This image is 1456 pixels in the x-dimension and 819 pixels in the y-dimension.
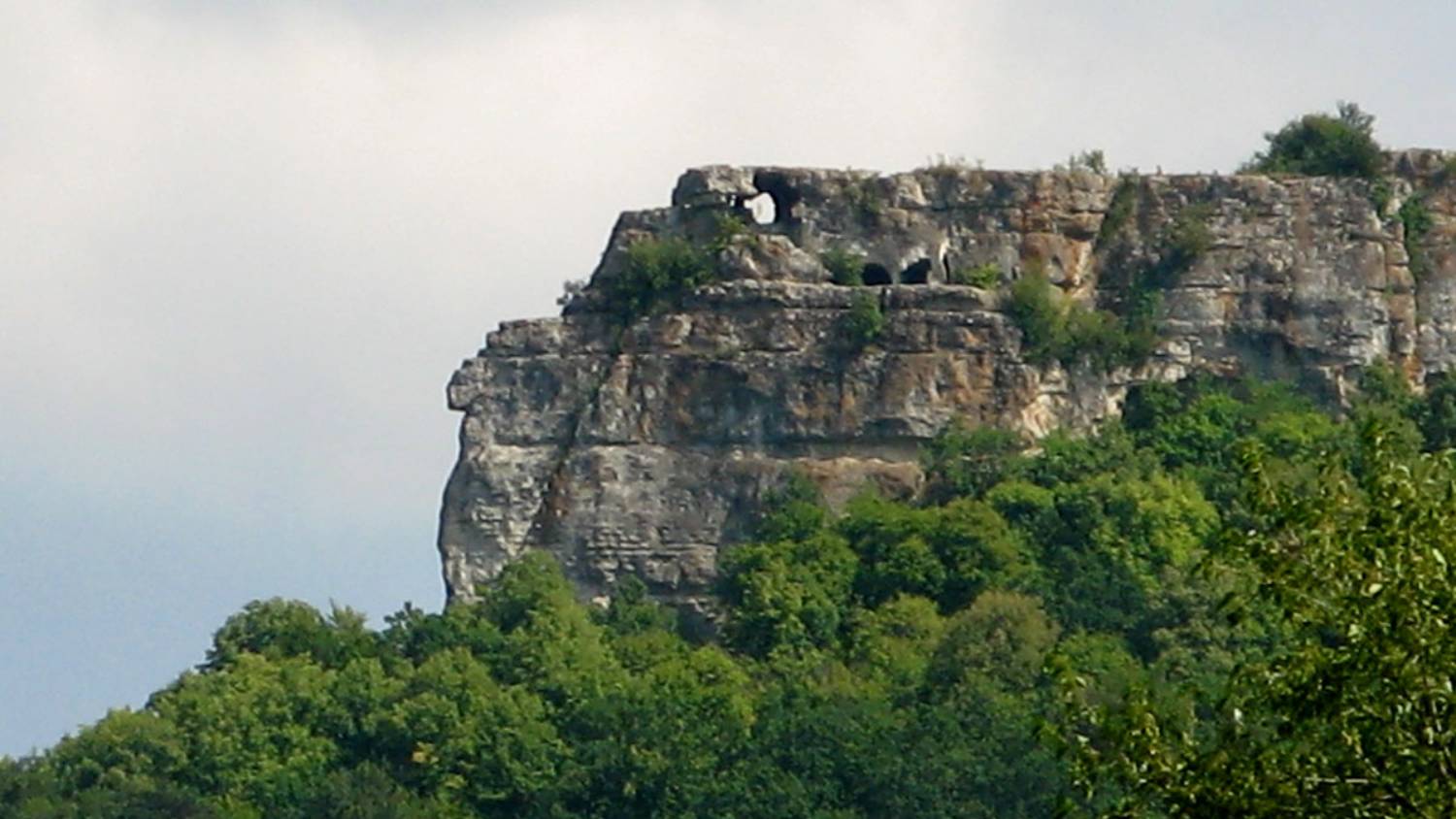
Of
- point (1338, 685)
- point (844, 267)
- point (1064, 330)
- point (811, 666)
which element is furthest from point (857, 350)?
point (1338, 685)

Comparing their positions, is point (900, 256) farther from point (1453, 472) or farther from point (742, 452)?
point (1453, 472)

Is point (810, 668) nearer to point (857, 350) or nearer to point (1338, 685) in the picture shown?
point (857, 350)

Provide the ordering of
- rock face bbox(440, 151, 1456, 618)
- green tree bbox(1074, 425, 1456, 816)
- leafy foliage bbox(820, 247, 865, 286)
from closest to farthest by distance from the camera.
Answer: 1. green tree bbox(1074, 425, 1456, 816)
2. rock face bbox(440, 151, 1456, 618)
3. leafy foliage bbox(820, 247, 865, 286)

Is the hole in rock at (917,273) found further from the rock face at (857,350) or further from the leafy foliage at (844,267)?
the leafy foliage at (844,267)

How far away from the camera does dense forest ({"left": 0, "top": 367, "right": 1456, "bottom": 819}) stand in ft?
155

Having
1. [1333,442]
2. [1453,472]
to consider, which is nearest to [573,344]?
[1333,442]

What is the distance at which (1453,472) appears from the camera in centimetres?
2192

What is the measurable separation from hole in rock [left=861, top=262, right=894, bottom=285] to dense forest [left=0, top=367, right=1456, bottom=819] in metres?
2.02

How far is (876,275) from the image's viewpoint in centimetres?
4984

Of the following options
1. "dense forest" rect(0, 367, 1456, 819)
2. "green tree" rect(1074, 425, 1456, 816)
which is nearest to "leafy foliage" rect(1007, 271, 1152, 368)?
"dense forest" rect(0, 367, 1456, 819)

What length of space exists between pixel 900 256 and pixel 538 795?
22.5 feet

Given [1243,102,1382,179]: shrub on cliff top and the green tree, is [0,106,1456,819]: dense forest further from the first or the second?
the green tree

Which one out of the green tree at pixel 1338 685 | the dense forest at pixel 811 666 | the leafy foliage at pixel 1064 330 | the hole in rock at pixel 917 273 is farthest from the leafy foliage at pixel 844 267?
the green tree at pixel 1338 685

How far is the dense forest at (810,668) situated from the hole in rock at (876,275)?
2023mm
